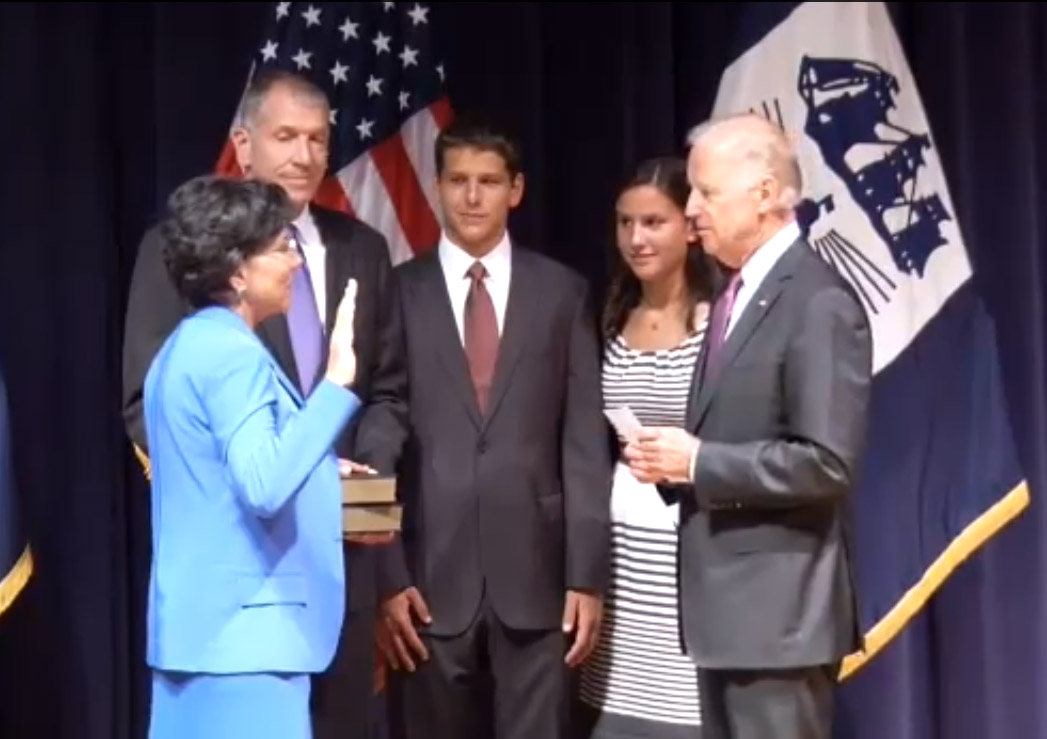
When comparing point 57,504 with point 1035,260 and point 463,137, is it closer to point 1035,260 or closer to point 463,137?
point 463,137

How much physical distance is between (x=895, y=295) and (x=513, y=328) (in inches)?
42.2

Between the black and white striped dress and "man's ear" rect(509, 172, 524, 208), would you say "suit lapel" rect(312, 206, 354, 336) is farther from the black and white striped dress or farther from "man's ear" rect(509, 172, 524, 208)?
the black and white striped dress

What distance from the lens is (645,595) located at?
3.21 metres

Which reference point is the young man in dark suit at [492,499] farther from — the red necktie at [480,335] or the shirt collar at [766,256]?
the shirt collar at [766,256]

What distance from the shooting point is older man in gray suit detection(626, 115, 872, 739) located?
262 centimetres

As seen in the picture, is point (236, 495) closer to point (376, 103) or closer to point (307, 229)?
point (307, 229)

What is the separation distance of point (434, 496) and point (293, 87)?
796 mm

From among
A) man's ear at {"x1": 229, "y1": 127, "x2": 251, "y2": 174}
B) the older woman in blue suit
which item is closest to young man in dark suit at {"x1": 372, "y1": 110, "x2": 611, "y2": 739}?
man's ear at {"x1": 229, "y1": 127, "x2": 251, "y2": 174}

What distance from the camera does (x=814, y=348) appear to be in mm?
2611

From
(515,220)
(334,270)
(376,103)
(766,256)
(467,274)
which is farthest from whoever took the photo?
(515,220)

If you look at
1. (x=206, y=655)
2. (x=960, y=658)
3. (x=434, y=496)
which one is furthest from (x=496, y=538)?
(x=960, y=658)

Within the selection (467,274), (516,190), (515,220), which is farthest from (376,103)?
(467,274)

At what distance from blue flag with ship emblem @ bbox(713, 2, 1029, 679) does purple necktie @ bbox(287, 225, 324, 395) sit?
4.09 ft

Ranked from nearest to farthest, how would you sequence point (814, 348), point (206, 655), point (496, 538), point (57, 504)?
point (206, 655) < point (814, 348) < point (496, 538) < point (57, 504)
